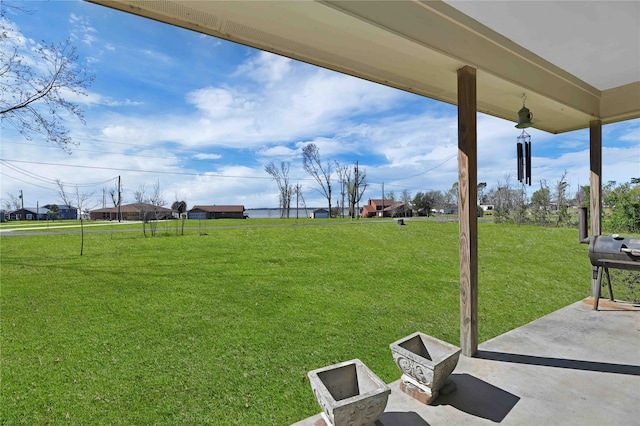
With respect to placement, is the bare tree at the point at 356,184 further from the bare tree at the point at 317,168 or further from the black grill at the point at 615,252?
the black grill at the point at 615,252

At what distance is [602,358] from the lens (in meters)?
2.20

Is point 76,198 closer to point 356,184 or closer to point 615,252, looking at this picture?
point 615,252

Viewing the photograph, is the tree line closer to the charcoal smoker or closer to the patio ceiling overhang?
the charcoal smoker

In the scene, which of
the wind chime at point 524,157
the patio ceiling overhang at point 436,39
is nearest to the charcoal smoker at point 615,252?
the wind chime at point 524,157

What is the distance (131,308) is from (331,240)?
644 centimetres

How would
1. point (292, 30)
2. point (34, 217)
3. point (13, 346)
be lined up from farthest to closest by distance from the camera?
point (34, 217) < point (13, 346) < point (292, 30)

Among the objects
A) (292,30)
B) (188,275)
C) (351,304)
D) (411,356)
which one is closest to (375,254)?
(351,304)

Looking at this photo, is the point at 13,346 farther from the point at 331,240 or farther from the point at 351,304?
the point at 331,240

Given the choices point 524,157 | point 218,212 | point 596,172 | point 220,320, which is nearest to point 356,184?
point 596,172

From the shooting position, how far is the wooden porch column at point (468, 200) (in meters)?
2.15

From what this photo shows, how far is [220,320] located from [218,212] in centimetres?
3897

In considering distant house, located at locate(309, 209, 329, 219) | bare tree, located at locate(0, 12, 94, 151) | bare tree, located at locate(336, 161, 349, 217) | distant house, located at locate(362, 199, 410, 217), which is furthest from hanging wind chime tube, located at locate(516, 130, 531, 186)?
distant house, located at locate(362, 199, 410, 217)

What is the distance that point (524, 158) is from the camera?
124 inches

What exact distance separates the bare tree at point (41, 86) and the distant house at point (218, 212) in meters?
34.1
